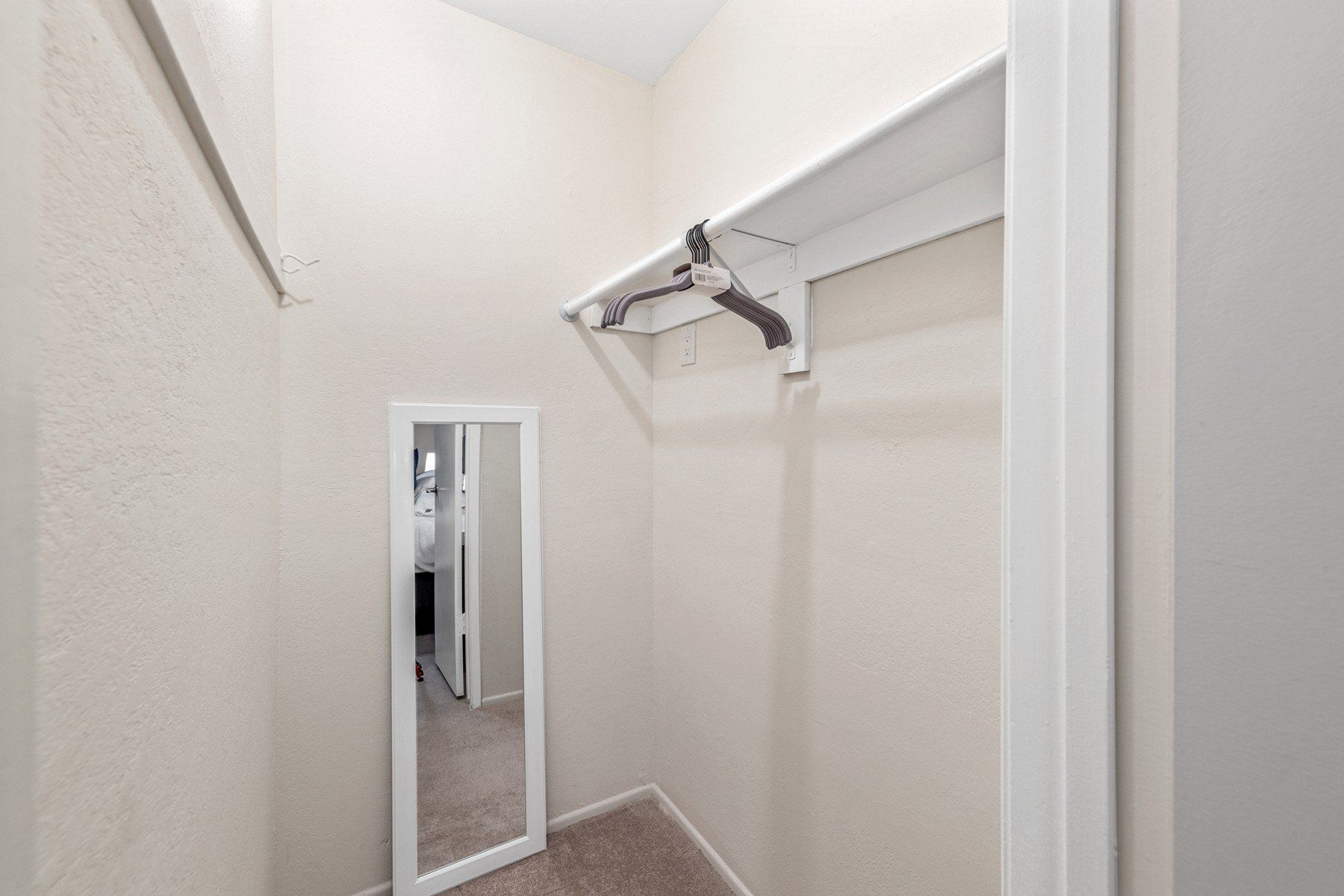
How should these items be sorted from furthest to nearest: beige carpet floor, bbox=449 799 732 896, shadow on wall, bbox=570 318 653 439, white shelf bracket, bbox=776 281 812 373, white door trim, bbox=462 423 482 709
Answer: shadow on wall, bbox=570 318 653 439
white door trim, bbox=462 423 482 709
beige carpet floor, bbox=449 799 732 896
white shelf bracket, bbox=776 281 812 373

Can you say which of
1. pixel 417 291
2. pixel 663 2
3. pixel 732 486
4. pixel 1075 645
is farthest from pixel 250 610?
pixel 663 2

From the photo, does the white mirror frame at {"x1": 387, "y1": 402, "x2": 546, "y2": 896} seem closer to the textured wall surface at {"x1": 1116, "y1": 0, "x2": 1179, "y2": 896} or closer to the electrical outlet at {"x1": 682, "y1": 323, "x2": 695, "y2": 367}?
the electrical outlet at {"x1": 682, "y1": 323, "x2": 695, "y2": 367}

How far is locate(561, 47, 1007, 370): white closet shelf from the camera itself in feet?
2.27

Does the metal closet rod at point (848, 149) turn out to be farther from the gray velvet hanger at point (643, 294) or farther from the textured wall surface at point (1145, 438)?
the textured wall surface at point (1145, 438)

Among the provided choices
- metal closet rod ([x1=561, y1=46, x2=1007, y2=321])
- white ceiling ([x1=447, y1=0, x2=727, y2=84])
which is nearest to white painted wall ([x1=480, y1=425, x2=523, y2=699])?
metal closet rod ([x1=561, y1=46, x2=1007, y2=321])

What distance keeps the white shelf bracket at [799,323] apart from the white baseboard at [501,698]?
4.05ft

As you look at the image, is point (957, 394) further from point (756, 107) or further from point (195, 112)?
point (195, 112)

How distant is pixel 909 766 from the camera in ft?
3.31

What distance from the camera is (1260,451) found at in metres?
0.35

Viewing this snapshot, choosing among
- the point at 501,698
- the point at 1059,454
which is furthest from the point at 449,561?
the point at 1059,454

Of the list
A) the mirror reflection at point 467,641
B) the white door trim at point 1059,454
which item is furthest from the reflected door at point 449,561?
the white door trim at point 1059,454

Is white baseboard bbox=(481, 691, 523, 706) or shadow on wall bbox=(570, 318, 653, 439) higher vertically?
shadow on wall bbox=(570, 318, 653, 439)

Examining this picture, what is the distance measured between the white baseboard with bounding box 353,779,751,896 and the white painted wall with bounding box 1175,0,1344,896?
139 centimetres

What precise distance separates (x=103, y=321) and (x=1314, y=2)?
831mm
